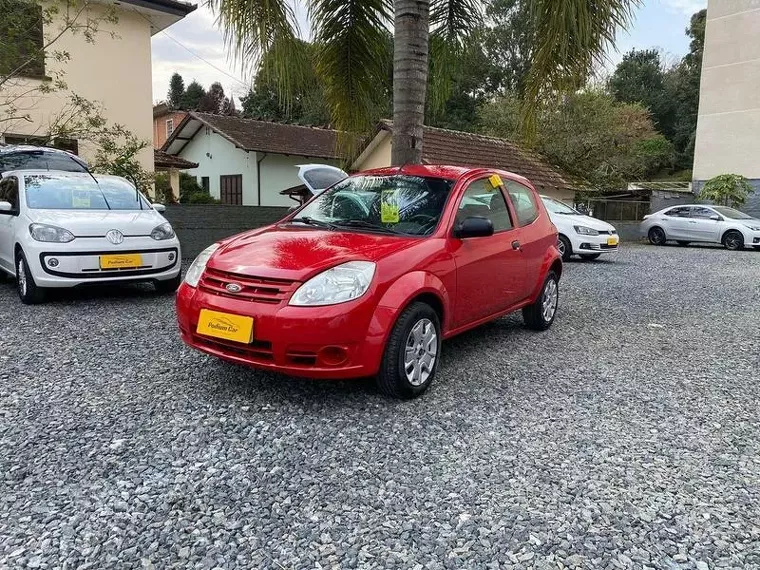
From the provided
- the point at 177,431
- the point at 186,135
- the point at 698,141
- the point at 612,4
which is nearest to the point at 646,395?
the point at 177,431

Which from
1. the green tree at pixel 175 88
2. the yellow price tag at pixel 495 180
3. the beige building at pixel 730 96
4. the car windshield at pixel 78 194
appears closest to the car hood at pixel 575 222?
the yellow price tag at pixel 495 180

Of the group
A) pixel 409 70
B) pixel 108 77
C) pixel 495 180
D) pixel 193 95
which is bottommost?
pixel 495 180

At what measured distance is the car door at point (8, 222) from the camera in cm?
628

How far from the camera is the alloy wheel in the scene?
11.6 ft

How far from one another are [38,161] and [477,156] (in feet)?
46.1

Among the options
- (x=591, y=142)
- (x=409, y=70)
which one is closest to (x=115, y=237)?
(x=409, y=70)

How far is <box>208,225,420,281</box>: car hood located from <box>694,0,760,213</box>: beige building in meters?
23.7

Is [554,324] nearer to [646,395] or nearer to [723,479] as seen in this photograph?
[646,395]

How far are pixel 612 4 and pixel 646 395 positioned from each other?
4017 mm

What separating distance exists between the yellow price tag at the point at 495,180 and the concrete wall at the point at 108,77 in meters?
11.2

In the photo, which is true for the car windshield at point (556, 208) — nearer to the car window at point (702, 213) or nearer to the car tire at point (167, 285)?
the car window at point (702, 213)

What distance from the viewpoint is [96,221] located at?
19.8 ft

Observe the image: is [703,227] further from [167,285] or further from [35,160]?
[35,160]

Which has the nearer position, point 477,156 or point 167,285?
point 167,285
